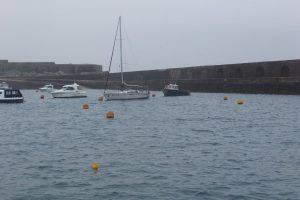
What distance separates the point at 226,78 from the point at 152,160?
5706cm

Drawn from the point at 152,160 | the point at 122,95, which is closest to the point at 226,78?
the point at 122,95

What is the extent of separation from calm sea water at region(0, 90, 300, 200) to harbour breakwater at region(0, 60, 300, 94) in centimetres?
3298

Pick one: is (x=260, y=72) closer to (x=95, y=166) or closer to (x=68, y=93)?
(x=68, y=93)

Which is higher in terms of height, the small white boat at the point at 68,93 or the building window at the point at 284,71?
the building window at the point at 284,71

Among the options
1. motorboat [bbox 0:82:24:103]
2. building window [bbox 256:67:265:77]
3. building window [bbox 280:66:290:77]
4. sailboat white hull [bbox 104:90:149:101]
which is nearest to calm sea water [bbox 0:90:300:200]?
motorboat [bbox 0:82:24:103]

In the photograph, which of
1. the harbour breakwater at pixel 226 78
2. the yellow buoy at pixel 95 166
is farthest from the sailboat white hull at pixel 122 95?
the yellow buoy at pixel 95 166

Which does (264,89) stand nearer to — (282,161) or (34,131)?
(34,131)

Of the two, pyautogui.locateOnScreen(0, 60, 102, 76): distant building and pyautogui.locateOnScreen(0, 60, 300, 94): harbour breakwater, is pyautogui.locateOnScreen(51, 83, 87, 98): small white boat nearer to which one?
pyautogui.locateOnScreen(0, 60, 300, 94): harbour breakwater

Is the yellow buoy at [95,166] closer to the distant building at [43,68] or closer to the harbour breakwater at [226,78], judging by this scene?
the harbour breakwater at [226,78]

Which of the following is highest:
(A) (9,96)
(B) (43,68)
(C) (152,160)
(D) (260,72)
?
(B) (43,68)

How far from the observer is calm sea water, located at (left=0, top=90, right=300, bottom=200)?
44.1ft

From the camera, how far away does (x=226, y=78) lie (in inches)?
2886

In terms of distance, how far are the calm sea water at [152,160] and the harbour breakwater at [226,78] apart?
32980 mm

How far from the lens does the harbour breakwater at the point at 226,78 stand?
62156mm
